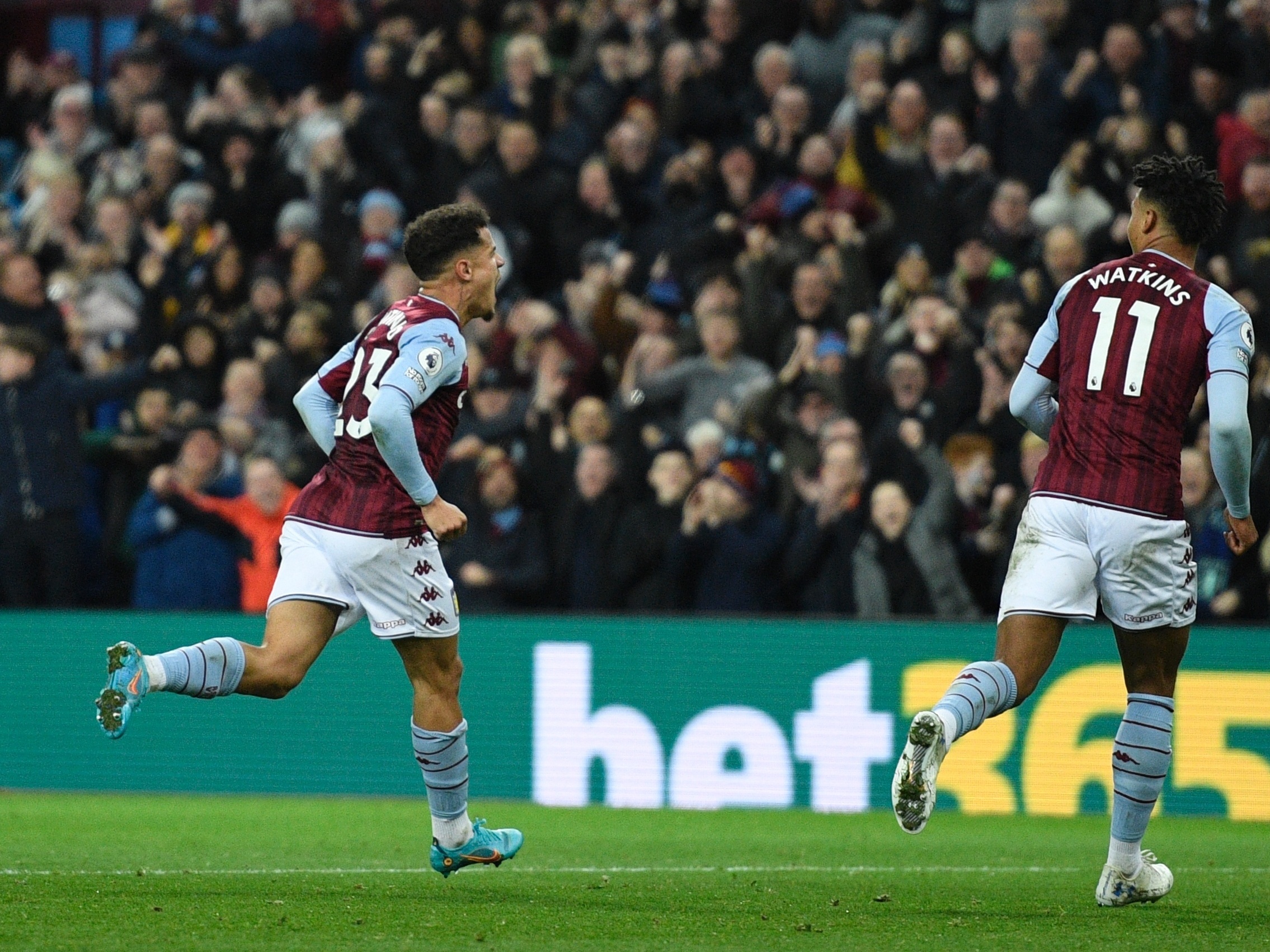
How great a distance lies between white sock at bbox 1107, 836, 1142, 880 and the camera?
6.40 m

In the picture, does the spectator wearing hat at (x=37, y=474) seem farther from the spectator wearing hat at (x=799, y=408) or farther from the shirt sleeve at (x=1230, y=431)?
the shirt sleeve at (x=1230, y=431)

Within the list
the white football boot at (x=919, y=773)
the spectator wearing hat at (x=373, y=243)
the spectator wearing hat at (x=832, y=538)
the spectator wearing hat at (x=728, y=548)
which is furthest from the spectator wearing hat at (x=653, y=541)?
the white football boot at (x=919, y=773)

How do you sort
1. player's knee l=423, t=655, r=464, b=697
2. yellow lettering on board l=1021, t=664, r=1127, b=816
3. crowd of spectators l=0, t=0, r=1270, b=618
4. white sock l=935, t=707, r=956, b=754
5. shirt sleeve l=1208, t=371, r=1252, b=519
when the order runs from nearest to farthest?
white sock l=935, t=707, r=956, b=754 → shirt sleeve l=1208, t=371, r=1252, b=519 → player's knee l=423, t=655, r=464, b=697 → yellow lettering on board l=1021, t=664, r=1127, b=816 → crowd of spectators l=0, t=0, r=1270, b=618

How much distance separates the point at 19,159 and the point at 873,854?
1175 centimetres

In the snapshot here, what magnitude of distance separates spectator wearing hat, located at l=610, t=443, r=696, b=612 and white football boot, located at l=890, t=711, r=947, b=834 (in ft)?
19.7

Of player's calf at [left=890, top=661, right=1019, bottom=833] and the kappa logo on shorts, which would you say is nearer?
player's calf at [left=890, top=661, right=1019, bottom=833]

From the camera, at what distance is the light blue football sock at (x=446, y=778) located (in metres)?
6.73

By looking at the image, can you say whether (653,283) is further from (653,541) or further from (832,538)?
(832,538)

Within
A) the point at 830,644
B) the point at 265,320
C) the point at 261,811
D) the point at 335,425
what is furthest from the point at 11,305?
the point at 335,425

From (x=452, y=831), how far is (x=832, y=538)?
5.13 m

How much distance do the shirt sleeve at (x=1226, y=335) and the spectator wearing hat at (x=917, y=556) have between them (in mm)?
5085

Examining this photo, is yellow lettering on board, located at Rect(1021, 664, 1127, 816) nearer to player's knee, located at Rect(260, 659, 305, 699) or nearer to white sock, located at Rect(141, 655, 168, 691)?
player's knee, located at Rect(260, 659, 305, 699)

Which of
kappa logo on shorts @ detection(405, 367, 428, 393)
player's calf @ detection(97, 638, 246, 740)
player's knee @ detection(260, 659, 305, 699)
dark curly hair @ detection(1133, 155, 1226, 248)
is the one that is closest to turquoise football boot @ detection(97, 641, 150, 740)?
player's calf @ detection(97, 638, 246, 740)

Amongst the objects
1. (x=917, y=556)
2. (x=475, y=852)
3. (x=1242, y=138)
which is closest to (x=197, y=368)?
(x=917, y=556)
